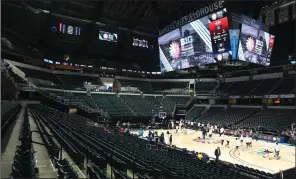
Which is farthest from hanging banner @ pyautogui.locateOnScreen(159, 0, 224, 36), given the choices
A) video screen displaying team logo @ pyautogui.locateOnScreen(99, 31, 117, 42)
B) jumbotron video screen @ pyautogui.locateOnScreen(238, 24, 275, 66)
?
video screen displaying team logo @ pyautogui.locateOnScreen(99, 31, 117, 42)

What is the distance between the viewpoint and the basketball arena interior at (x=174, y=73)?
78.6ft

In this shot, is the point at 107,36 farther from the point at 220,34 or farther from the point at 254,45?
the point at 254,45

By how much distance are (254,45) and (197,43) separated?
19.9 feet

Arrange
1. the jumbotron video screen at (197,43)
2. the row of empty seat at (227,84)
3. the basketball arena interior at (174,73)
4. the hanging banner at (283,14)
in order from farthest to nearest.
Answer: the hanging banner at (283,14) → the row of empty seat at (227,84) → the jumbotron video screen at (197,43) → the basketball arena interior at (174,73)

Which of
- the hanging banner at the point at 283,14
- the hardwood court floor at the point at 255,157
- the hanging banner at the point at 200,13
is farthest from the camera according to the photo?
the hanging banner at the point at 283,14

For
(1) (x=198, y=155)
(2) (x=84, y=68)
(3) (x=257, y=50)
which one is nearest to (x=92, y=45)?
(2) (x=84, y=68)

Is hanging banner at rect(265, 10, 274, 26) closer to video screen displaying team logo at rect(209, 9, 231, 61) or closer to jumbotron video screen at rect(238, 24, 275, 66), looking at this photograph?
jumbotron video screen at rect(238, 24, 275, 66)

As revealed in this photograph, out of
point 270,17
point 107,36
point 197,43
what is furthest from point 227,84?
point 107,36

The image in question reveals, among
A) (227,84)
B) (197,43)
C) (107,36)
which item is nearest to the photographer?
(197,43)

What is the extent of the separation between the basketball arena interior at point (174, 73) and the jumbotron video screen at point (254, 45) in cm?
11

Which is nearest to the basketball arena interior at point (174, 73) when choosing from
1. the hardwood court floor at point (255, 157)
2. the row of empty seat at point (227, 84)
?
the hardwood court floor at point (255, 157)

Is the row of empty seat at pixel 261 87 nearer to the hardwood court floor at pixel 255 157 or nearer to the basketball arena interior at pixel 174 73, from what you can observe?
the basketball arena interior at pixel 174 73

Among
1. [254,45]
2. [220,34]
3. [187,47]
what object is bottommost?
[254,45]

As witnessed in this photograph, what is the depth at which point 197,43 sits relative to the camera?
29.5 metres
